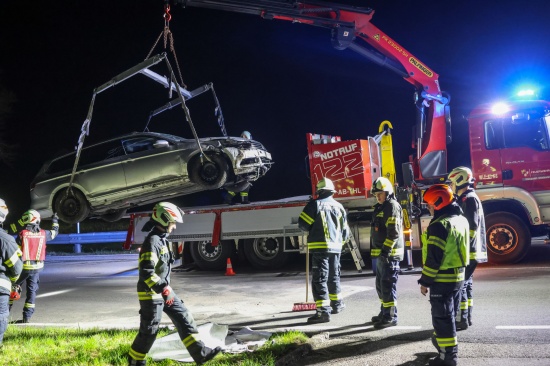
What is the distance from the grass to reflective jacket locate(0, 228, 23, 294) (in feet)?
2.31

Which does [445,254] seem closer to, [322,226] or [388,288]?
[388,288]

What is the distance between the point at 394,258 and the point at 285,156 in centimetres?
2894

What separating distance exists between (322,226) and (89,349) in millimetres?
2981

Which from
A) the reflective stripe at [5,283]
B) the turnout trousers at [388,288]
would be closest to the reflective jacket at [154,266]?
the reflective stripe at [5,283]

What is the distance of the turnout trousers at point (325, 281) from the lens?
6410 mm

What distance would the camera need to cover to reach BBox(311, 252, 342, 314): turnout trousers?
252 inches

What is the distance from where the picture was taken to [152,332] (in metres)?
4.50

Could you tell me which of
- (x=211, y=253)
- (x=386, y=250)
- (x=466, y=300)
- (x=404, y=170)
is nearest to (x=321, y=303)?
(x=386, y=250)

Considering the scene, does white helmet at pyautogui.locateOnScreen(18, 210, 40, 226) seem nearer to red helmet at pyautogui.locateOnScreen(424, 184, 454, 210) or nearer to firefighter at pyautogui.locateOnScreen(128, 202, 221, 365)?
firefighter at pyautogui.locateOnScreen(128, 202, 221, 365)

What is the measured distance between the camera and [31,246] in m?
7.27

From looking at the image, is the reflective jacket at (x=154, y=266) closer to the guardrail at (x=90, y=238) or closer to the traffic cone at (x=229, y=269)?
the traffic cone at (x=229, y=269)

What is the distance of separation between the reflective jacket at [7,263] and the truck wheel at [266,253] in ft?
22.4

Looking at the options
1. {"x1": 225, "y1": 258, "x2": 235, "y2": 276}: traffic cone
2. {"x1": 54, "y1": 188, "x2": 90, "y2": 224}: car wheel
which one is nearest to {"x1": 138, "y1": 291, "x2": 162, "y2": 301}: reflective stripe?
{"x1": 225, "y1": 258, "x2": 235, "y2": 276}: traffic cone

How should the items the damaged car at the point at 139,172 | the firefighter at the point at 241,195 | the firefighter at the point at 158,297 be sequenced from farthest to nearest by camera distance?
the firefighter at the point at 241,195 < the damaged car at the point at 139,172 < the firefighter at the point at 158,297
